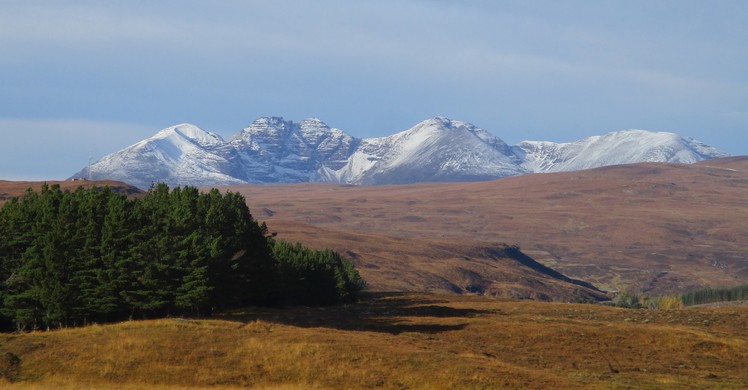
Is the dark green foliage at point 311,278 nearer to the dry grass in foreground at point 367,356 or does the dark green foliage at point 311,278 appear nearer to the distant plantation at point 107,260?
the distant plantation at point 107,260

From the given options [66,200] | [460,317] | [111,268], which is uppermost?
[66,200]

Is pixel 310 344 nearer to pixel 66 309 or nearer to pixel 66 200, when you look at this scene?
pixel 66 309

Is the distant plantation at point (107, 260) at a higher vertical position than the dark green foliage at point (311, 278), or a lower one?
higher

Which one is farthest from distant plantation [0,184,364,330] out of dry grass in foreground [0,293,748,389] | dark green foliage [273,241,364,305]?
dark green foliage [273,241,364,305]

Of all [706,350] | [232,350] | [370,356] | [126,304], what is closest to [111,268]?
[126,304]

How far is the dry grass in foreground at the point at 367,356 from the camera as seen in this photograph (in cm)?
5556

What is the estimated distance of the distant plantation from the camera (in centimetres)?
7744

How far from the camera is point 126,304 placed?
8038cm

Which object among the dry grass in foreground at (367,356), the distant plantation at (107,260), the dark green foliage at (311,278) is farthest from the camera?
the dark green foliage at (311,278)

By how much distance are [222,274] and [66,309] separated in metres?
16.3

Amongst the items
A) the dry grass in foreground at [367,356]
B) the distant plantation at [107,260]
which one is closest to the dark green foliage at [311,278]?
the distant plantation at [107,260]

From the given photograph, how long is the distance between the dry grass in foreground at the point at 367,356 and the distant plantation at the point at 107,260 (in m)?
5.62

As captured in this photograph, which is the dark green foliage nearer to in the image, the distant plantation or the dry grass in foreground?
the distant plantation

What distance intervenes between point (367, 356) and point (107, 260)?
28849mm
